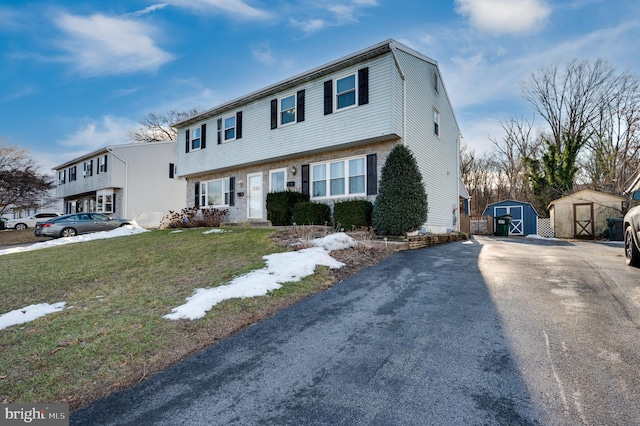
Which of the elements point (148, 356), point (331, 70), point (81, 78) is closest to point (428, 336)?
point (148, 356)

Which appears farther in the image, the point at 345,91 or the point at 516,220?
the point at 516,220

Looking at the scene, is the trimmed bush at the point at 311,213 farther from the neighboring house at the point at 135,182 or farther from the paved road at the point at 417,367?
the neighboring house at the point at 135,182

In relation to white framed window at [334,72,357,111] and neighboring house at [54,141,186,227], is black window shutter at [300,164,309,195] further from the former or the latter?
neighboring house at [54,141,186,227]

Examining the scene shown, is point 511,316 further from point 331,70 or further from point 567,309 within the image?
point 331,70

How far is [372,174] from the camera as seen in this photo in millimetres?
10750

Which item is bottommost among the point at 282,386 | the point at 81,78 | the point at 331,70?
the point at 282,386

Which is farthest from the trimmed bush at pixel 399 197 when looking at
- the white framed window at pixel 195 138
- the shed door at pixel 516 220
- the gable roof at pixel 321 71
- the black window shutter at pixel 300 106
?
the shed door at pixel 516 220

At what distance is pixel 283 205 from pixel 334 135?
10.5 ft

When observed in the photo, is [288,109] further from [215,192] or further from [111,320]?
[111,320]

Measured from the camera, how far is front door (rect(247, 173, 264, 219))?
1423 cm

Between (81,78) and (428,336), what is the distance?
57.2 feet

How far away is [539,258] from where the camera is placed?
24.7 feet

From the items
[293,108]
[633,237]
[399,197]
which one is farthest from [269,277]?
[293,108]

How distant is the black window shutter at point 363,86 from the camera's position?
10508mm
